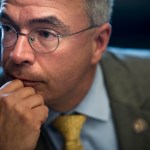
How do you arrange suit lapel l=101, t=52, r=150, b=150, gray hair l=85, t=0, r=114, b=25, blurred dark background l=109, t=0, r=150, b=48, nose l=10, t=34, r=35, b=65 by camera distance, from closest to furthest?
nose l=10, t=34, r=35, b=65 < gray hair l=85, t=0, r=114, b=25 < suit lapel l=101, t=52, r=150, b=150 < blurred dark background l=109, t=0, r=150, b=48

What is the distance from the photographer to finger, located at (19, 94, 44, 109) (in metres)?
1.17

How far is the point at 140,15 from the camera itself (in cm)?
201

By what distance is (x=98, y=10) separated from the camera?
131cm

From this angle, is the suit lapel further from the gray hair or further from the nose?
the nose

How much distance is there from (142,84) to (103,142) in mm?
307

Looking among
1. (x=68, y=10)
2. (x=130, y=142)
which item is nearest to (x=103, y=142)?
(x=130, y=142)

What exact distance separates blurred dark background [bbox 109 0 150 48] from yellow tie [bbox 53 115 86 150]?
78 centimetres

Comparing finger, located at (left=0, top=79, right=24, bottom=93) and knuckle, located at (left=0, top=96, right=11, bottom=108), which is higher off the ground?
finger, located at (left=0, top=79, right=24, bottom=93)

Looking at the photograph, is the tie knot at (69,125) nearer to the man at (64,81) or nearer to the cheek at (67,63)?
the man at (64,81)

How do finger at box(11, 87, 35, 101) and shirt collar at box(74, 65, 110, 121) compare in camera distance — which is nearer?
finger at box(11, 87, 35, 101)

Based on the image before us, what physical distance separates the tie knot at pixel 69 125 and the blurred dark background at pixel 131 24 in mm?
776

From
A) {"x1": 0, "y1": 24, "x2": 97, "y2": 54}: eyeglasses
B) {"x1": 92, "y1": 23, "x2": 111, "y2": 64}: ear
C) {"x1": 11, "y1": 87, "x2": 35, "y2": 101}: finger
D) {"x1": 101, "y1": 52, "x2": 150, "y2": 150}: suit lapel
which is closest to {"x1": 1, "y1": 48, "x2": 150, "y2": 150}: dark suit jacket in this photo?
{"x1": 101, "y1": 52, "x2": 150, "y2": 150}: suit lapel

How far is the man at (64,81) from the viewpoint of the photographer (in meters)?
1.17

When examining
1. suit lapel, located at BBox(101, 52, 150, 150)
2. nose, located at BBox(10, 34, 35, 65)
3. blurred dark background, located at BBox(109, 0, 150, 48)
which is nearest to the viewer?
nose, located at BBox(10, 34, 35, 65)
